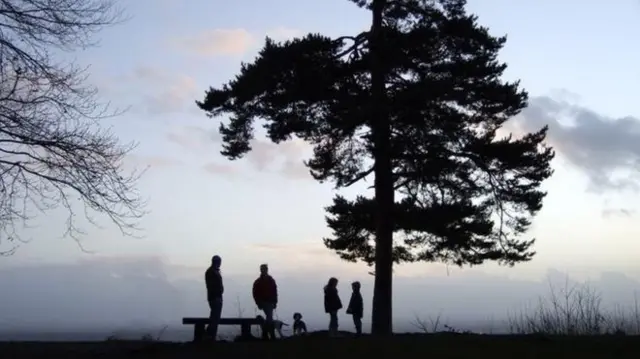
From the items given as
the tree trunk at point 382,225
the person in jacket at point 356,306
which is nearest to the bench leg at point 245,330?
the person in jacket at point 356,306

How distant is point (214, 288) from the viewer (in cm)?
1564

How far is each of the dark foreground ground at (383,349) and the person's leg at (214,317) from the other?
689 millimetres

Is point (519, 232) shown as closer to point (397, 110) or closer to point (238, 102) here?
point (397, 110)

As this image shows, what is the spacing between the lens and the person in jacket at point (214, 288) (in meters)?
15.6

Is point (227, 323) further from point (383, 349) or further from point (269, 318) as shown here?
point (383, 349)

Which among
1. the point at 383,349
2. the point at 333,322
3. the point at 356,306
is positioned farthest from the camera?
the point at 356,306

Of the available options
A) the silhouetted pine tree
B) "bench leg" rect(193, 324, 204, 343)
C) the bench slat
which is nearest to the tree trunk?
the silhouetted pine tree

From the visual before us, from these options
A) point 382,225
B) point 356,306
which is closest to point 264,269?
point 356,306

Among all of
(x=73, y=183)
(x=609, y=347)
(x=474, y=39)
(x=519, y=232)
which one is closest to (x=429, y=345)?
(x=609, y=347)

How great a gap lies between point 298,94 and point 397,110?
2.45m

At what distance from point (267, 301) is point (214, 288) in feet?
4.11

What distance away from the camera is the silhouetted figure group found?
15648mm

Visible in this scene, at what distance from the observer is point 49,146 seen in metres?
14.3

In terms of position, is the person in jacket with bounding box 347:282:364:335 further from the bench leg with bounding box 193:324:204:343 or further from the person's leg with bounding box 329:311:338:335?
the bench leg with bounding box 193:324:204:343
